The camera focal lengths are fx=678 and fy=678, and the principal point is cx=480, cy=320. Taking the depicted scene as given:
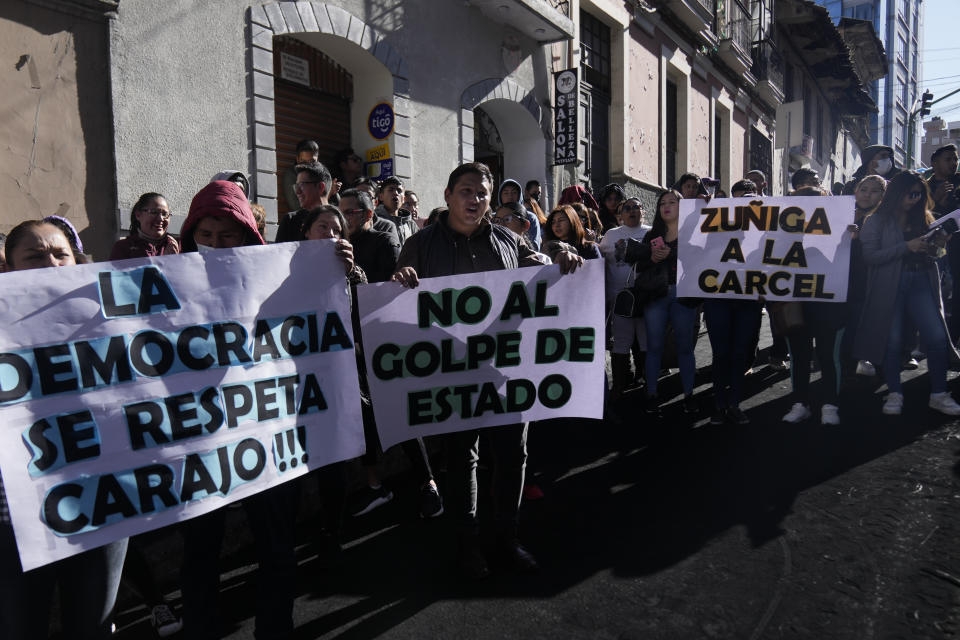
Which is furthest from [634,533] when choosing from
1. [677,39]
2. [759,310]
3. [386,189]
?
[677,39]

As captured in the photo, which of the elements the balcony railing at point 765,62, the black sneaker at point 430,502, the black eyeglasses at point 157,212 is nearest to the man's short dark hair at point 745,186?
the black sneaker at point 430,502

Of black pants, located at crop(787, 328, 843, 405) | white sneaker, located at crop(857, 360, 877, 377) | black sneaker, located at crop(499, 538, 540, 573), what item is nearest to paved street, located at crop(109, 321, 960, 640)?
black sneaker, located at crop(499, 538, 540, 573)

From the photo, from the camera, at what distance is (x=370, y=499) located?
409 centimetres

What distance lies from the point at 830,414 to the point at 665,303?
4.94 ft

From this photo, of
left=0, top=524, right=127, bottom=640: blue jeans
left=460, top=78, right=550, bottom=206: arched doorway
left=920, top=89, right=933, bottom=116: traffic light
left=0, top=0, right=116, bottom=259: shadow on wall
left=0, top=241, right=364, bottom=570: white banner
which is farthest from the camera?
left=920, top=89, right=933, bottom=116: traffic light

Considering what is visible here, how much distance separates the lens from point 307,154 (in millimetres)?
7055

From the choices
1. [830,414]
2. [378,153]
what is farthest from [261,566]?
[378,153]

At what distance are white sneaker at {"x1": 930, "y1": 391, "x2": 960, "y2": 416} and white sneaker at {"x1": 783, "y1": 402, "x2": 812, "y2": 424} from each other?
1048 millimetres

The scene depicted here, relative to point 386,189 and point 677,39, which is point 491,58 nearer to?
point 386,189

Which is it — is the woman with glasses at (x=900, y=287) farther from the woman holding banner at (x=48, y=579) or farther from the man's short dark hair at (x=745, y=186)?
the woman holding banner at (x=48, y=579)

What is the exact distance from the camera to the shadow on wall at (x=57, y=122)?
5664 mm

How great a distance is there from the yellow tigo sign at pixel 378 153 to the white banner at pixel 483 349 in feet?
21.8

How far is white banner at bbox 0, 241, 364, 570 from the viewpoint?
1996 mm

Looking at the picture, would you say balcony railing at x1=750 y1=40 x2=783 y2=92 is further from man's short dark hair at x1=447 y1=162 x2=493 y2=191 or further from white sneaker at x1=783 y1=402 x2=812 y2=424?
man's short dark hair at x1=447 y1=162 x2=493 y2=191
